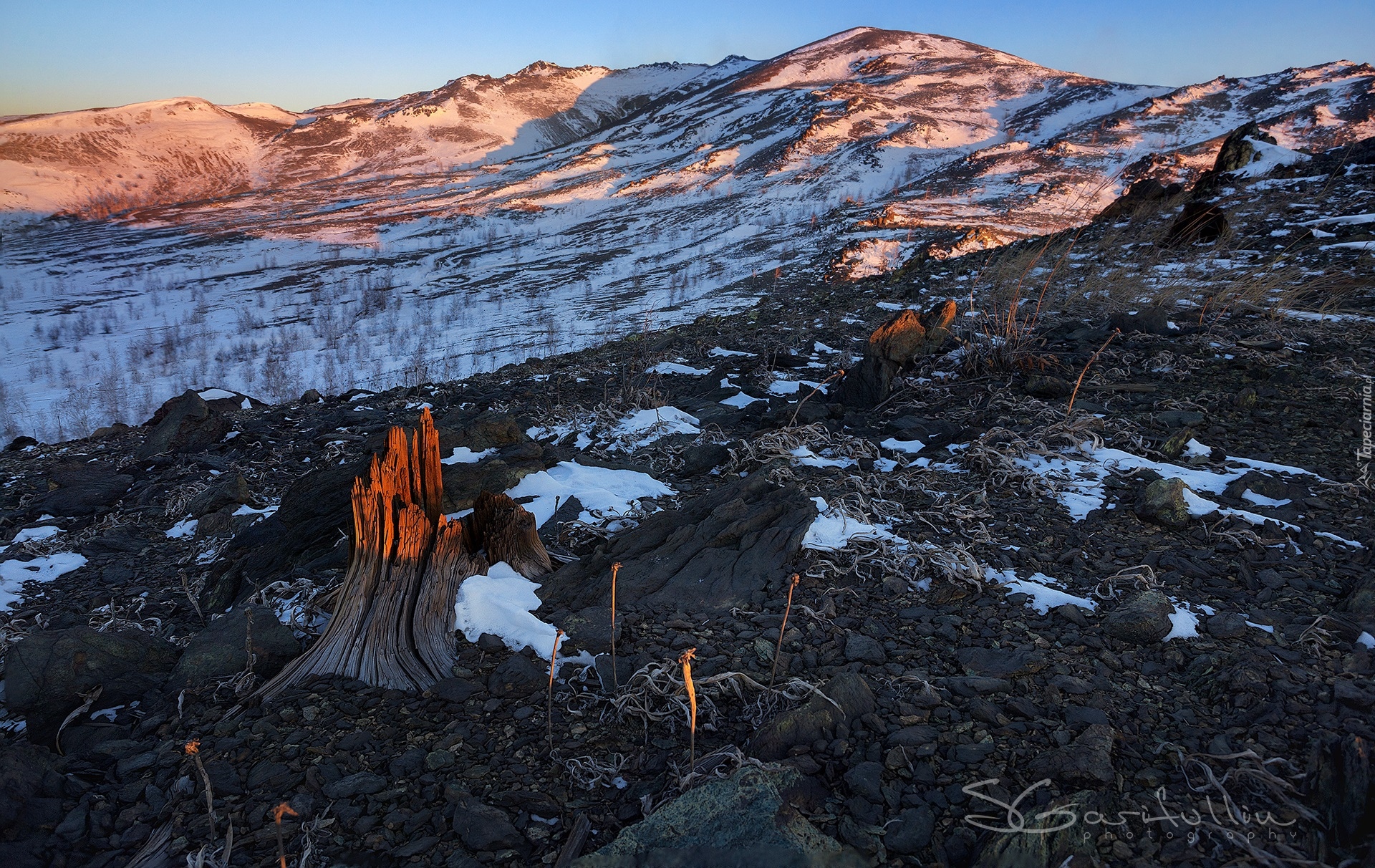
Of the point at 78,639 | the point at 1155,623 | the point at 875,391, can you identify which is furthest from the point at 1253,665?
the point at 78,639

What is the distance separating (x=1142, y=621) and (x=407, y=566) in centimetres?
219

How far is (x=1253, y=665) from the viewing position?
1.62 meters

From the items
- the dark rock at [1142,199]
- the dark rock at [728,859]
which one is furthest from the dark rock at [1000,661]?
the dark rock at [1142,199]

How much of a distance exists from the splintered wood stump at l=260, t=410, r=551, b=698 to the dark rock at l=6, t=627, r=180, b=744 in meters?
0.45

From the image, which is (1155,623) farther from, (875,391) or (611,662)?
(875,391)

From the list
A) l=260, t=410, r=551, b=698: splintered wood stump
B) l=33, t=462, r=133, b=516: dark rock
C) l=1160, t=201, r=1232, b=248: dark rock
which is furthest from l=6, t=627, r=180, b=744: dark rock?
l=1160, t=201, r=1232, b=248: dark rock

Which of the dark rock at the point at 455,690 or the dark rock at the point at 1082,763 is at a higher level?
the dark rock at the point at 1082,763

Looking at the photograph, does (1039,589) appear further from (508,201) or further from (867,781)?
(508,201)

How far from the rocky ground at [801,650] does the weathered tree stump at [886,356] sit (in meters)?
0.14

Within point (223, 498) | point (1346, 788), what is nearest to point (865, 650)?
point (1346, 788)

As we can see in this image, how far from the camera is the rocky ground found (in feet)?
4.17

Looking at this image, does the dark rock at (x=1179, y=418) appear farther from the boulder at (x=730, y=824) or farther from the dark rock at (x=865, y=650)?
the boulder at (x=730, y=824)

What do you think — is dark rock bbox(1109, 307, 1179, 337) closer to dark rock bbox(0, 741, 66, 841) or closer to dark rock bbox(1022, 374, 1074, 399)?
dark rock bbox(1022, 374, 1074, 399)

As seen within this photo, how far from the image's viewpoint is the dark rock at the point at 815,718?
1.46 metres
